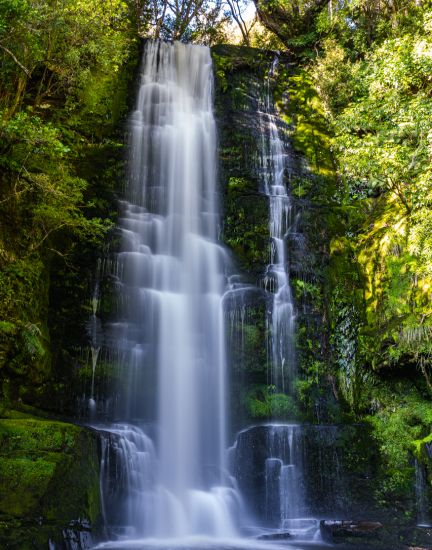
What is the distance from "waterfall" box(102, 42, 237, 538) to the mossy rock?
801mm

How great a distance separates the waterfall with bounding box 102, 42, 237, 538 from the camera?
28.5 ft

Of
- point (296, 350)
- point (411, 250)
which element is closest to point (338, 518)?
point (296, 350)

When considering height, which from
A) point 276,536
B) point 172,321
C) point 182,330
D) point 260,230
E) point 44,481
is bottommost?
point 276,536

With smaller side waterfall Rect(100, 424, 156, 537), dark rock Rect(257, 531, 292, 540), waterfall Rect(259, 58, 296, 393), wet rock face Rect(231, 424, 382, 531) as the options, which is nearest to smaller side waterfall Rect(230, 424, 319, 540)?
wet rock face Rect(231, 424, 382, 531)

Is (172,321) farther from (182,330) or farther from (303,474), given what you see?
(303,474)

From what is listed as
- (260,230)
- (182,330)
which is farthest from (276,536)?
(260,230)

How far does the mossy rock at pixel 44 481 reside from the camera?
254 inches

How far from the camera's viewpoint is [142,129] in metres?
14.6

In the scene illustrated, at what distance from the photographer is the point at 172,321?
1139 cm

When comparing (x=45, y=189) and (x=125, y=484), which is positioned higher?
(x=45, y=189)

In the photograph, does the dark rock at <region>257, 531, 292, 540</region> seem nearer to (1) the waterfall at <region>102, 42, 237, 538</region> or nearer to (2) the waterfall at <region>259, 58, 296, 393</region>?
(1) the waterfall at <region>102, 42, 237, 538</region>

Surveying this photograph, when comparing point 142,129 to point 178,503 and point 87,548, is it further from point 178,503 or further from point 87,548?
point 87,548

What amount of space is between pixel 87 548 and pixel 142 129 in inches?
427

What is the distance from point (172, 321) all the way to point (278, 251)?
3468 mm
